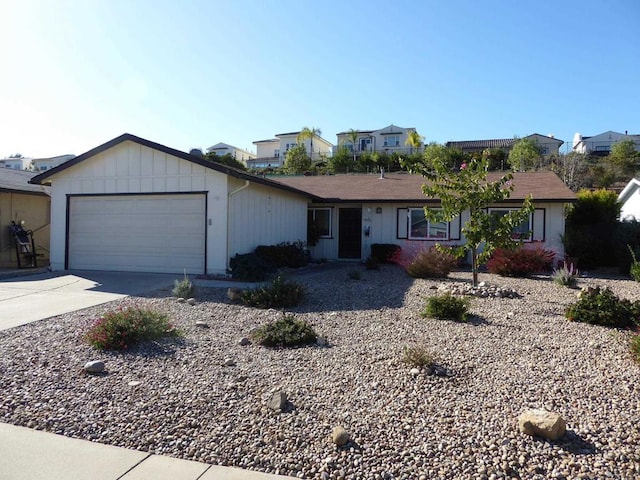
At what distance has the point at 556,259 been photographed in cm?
1549

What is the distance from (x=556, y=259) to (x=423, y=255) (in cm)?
586

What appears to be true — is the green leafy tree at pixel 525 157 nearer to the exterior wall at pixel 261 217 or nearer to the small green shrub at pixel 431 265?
the exterior wall at pixel 261 217

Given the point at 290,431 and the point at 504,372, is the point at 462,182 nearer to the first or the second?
the point at 504,372

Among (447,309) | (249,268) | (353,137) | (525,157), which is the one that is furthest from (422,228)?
(353,137)

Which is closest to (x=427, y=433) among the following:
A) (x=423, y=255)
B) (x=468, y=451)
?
(x=468, y=451)

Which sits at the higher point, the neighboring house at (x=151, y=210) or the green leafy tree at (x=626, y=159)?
the green leafy tree at (x=626, y=159)

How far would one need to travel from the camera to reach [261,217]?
14.3m

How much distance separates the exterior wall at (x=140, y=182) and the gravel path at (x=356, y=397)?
17.9 feet

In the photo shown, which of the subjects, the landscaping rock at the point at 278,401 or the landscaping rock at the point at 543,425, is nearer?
the landscaping rock at the point at 543,425

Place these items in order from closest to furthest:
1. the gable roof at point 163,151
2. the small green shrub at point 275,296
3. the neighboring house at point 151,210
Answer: the small green shrub at point 275,296, the gable roof at point 163,151, the neighboring house at point 151,210

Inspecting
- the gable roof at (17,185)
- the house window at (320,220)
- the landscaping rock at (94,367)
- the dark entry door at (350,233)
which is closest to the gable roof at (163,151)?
the gable roof at (17,185)

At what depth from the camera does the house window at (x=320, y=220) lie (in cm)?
1916

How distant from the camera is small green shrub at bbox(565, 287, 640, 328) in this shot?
678cm

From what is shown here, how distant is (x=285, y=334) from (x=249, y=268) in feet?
19.2
